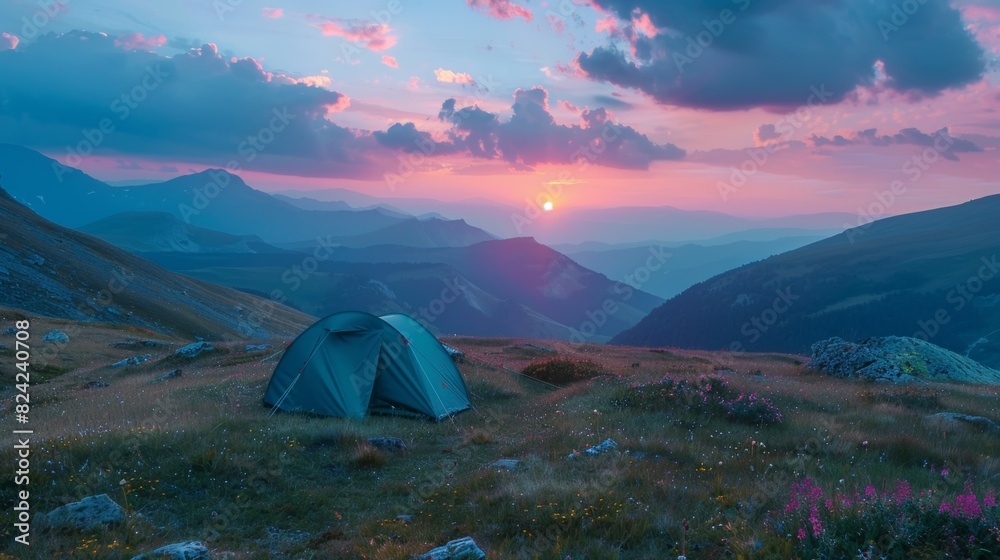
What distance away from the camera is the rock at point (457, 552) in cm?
653

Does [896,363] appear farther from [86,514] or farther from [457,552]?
[86,514]

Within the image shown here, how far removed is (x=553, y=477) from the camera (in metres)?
9.13

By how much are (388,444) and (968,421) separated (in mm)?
13505

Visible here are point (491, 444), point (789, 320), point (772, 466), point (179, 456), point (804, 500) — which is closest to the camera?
point (804, 500)

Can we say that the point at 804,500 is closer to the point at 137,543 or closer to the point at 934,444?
the point at 934,444

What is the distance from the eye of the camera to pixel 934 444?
37.7 ft

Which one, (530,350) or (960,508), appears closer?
(960,508)

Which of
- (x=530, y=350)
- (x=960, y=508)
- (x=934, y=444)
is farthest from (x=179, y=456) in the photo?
(x=530, y=350)

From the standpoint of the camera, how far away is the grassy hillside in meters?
6.75

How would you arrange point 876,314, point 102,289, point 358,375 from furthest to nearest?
point 876,314 → point 102,289 → point 358,375

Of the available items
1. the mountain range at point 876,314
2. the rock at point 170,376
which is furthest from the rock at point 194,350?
the mountain range at point 876,314

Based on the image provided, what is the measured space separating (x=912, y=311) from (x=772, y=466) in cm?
19645

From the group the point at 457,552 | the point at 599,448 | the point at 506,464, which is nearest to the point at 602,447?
the point at 599,448

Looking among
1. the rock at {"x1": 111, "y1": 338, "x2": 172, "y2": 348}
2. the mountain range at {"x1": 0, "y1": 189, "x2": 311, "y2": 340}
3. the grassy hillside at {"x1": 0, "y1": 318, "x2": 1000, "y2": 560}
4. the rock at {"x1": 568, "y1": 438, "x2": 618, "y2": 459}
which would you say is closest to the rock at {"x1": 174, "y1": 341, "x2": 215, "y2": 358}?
the rock at {"x1": 111, "y1": 338, "x2": 172, "y2": 348}
